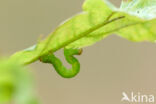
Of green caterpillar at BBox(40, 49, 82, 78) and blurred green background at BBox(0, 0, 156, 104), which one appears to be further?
blurred green background at BBox(0, 0, 156, 104)

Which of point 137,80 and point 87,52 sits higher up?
point 87,52

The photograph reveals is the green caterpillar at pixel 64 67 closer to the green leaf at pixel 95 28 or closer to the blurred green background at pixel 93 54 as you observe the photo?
the green leaf at pixel 95 28

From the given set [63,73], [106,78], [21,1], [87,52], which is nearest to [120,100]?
[106,78]

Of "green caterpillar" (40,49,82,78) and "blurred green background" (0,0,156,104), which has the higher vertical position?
"blurred green background" (0,0,156,104)

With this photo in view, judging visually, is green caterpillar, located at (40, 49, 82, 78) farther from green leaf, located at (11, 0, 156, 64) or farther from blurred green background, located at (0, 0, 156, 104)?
blurred green background, located at (0, 0, 156, 104)

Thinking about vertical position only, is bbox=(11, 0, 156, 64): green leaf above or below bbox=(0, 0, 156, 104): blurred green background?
below

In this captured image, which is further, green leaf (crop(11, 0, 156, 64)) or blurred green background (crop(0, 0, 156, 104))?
blurred green background (crop(0, 0, 156, 104))

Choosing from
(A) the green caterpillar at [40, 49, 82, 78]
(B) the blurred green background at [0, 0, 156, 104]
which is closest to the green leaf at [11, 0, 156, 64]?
(A) the green caterpillar at [40, 49, 82, 78]

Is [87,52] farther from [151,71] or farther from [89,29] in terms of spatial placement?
[89,29]

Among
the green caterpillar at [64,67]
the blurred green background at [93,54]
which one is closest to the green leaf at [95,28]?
the green caterpillar at [64,67]
